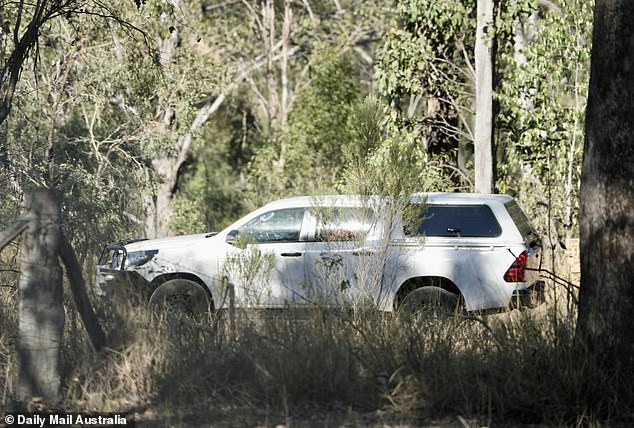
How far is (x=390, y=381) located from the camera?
21.6 feet

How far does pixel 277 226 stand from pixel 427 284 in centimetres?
187

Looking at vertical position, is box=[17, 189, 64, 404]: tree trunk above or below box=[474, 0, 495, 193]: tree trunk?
below

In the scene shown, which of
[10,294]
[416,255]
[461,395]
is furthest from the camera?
[416,255]

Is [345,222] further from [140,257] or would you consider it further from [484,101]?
[484,101]

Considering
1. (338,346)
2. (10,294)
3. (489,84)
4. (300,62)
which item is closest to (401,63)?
(489,84)

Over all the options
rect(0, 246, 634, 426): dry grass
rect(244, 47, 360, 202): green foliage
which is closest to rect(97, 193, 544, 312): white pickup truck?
rect(0, 246, 634, 426): dry grass

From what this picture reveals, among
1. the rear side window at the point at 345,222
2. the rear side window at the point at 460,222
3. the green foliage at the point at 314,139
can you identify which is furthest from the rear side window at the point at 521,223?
the green foliage at the point at 314,139

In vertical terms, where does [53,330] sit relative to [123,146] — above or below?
below

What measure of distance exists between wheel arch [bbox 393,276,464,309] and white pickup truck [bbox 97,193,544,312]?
0.04 ft

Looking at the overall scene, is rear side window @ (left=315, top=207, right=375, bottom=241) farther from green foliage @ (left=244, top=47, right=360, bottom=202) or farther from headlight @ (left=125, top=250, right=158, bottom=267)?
green foliage @ (left=244, top=47, right=360, bottom=202)

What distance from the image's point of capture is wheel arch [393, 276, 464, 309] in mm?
11305

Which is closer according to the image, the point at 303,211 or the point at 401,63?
the point at 303,211

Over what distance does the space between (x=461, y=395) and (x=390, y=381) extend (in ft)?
1.53

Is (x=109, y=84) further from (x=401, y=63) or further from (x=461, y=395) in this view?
(x=461, y=395)
